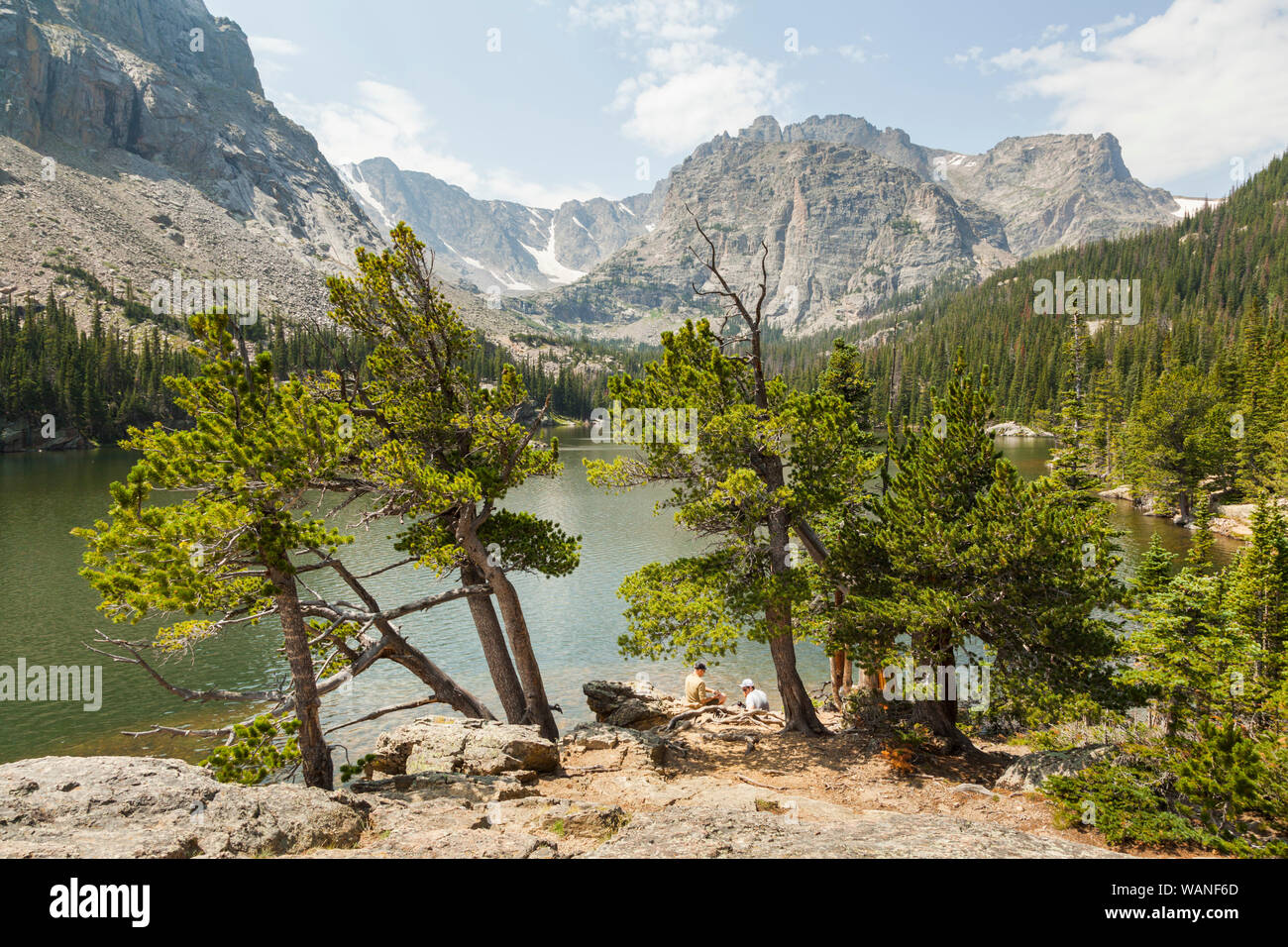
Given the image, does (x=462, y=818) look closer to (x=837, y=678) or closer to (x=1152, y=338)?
(x=837, y=678)

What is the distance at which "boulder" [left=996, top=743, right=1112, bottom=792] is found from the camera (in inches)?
428

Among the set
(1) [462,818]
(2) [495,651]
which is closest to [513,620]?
(2) [495,651]

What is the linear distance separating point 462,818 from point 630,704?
11.9 meters

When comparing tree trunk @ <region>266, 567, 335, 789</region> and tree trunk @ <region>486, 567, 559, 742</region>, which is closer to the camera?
tree trunk @ <region>266, 567, 335, 789</region>

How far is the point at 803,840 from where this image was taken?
237 inches

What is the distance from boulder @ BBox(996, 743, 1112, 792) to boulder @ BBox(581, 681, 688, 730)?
940 centimetres

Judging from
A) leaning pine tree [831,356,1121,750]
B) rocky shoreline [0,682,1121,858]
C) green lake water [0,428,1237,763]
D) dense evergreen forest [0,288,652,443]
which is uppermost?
dense evergreen forest [0,288,652,443]

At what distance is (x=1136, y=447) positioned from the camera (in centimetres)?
5534

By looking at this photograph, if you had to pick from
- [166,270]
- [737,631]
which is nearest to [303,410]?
[737,631]

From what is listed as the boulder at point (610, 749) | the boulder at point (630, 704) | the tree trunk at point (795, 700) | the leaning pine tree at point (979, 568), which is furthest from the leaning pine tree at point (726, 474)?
the boulder at point (630, 704)

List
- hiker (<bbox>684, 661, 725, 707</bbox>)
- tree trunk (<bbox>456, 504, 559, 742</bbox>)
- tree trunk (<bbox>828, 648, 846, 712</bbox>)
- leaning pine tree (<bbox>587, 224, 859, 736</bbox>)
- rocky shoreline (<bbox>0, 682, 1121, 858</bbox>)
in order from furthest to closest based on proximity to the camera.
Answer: tree trunk (<bbox>828, 648, 846, 712</bbox>), hiker (<bbox>684, 661, 725, 707</bbox>), leaning pine tree (<bbox>587, 224, 859, 736</bbox>), tree trunk (<bbox>456, 504, 559, 742</bbox>), rocky shoreline (<bbox>0, 682, 1121, 858</bbox>)

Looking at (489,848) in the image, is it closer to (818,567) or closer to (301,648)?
(301,648)

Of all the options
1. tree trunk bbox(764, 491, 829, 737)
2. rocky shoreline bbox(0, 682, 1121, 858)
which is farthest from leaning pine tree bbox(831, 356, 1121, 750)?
rocky shoreline bbox(0, 682, 1121, 858)

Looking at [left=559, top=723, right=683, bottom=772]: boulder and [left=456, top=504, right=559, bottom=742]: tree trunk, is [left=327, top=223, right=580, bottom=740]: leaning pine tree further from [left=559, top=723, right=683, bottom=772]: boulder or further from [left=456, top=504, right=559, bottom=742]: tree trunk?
[left=559, top=723, right=683, bottom=772]: boulder
